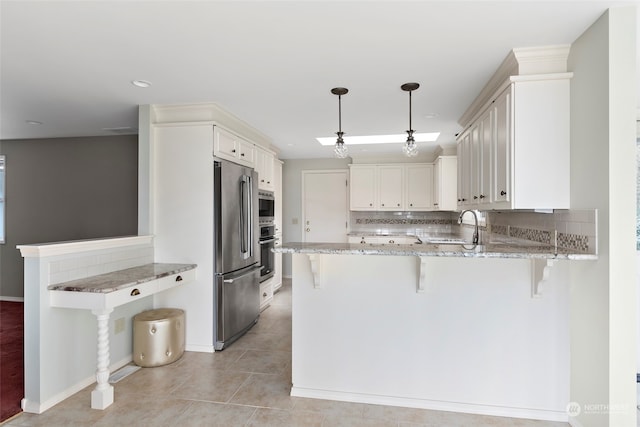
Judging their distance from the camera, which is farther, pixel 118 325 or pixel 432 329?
pixel 118 325

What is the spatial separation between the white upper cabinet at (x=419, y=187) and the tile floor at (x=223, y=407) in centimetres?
367

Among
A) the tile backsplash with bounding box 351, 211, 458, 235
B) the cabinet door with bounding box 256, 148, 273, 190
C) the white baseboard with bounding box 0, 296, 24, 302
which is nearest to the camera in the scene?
the cabinet door with bounding box 256, 148, 273, 190

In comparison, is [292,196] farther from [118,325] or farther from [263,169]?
[118,325]

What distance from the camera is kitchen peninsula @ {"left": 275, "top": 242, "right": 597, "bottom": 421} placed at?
86.4 inches

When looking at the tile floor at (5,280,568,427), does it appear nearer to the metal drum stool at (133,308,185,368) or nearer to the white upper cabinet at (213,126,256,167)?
the metal drum stool at (133,308,185,368)

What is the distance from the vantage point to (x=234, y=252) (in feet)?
11.6

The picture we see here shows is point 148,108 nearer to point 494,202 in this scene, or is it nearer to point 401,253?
point 401,253

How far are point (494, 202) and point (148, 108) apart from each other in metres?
3.23

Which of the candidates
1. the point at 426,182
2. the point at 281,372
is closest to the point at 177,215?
the point at 281,372

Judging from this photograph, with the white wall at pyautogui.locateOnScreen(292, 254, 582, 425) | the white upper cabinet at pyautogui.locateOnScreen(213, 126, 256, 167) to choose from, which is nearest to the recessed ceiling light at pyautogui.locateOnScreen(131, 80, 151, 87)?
the white upper cabinet at pyautogui.locateOnScreen(213, 126, 256, 167)

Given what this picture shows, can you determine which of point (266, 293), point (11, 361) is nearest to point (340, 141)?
point (266, 293)

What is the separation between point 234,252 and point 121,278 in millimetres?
1135

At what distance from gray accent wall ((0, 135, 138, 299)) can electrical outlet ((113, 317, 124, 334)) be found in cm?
188

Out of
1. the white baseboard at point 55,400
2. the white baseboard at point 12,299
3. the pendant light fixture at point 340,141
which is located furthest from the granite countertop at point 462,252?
the white baseboard at point 12,299
